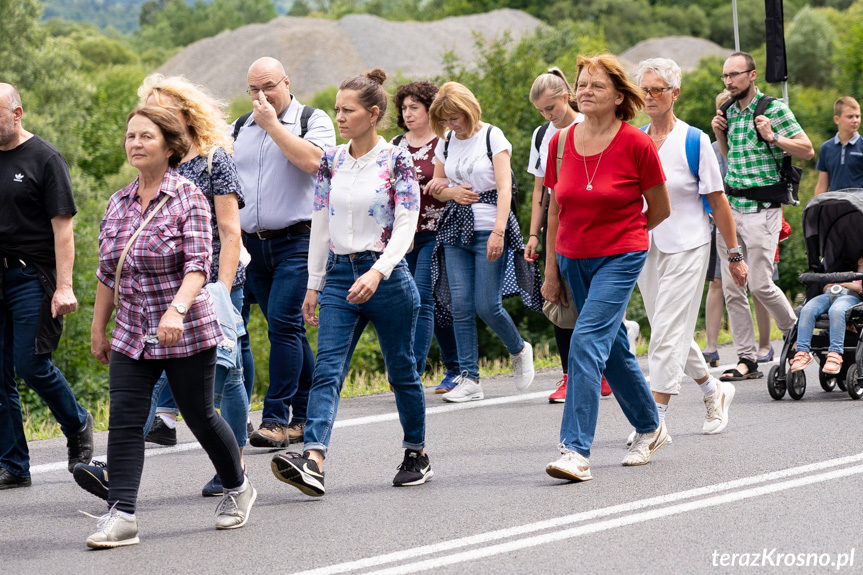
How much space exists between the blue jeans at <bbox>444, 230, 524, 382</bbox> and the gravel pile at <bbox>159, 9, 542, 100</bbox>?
248 ft

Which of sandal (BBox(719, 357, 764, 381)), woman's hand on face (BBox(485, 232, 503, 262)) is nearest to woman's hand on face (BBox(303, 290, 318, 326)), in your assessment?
woman's hand on face (BBox(485, 232, 503, 262))

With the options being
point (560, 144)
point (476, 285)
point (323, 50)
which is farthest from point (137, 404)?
point (323, 50)

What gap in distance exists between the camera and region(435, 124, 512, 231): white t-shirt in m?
8.41

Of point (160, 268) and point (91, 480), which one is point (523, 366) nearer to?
point (91, 480)

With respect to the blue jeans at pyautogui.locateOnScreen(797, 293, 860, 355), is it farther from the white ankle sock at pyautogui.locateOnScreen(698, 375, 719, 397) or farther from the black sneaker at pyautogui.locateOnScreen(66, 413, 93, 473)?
the black sneaker at pyautogui.locateOnScreen(66, 413, 93, 473)

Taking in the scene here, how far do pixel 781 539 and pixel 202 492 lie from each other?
2903 mm

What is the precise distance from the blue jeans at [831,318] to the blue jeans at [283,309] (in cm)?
360

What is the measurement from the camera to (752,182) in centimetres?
943

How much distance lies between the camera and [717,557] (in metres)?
4.39

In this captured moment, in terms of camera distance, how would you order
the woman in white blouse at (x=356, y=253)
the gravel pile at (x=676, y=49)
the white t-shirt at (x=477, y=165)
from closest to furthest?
the woman in white blouse at (x=356, y=253), the white t-shirt at (x=477, y=165), the gravel pile at (x=676, y=49)

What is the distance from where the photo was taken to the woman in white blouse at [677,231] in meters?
6.60

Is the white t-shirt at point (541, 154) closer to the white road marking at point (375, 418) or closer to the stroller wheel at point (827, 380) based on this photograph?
the white road marking at point (375, 418)

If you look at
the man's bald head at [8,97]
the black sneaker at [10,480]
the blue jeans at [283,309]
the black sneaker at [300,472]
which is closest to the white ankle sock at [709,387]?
the blue jeans at [283,309]

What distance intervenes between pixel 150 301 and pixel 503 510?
183 cm
